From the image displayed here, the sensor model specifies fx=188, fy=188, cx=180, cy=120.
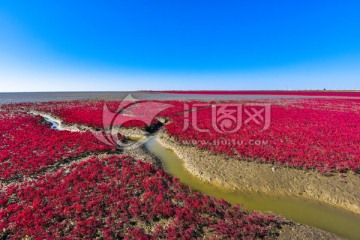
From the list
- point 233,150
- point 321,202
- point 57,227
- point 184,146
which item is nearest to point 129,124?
point 184,146

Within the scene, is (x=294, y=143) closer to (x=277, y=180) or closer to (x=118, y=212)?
(x=277, y=180)

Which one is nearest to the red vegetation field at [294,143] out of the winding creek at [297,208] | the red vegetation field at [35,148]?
the winding creek at [297,208]

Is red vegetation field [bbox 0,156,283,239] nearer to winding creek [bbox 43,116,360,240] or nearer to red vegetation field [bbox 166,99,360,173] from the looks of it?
winding creek [bbox 43,116,360,240]

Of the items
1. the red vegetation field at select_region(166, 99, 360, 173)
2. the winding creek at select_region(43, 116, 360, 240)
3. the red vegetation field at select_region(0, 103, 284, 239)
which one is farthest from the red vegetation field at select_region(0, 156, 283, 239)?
the red vegetation field at select_region(166, 99, 360, 173)

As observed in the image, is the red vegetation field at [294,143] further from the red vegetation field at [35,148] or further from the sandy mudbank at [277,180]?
the red vegetation field at [35,148]

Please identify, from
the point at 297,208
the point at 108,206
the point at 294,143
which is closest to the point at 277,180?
the point at 297,208

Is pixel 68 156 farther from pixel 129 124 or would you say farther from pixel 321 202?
pixel 321 202
